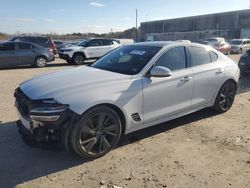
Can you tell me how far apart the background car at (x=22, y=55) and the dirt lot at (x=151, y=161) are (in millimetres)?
10828

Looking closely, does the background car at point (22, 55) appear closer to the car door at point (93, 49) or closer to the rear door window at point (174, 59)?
the car door at point (93, 49)

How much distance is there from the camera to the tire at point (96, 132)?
412 cm

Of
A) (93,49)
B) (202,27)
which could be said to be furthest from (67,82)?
(202,27)

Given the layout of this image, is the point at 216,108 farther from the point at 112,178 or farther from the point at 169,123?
the point at 112,178

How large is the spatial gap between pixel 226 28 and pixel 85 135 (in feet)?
192

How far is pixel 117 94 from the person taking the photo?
14.6 ft

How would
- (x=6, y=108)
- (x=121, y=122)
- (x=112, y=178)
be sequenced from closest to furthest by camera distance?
(x=112, y=178) < (x=121, y=122) < (x=6, y=108)

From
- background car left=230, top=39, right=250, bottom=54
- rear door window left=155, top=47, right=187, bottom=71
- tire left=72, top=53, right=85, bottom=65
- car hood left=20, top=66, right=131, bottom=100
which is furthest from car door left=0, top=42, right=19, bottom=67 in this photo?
background car left=230, top=39, right=250, bottom=54

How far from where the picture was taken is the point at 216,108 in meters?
6.50

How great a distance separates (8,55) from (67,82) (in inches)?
498

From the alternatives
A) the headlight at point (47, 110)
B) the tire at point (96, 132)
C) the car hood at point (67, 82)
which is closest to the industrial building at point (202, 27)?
the car hood at point (67, 82)

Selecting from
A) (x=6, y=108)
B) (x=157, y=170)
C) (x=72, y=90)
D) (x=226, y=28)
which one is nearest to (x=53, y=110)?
(x=72, y=90)

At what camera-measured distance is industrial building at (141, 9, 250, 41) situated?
2127 inches

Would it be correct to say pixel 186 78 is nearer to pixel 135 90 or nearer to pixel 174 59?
pixel 174 59
